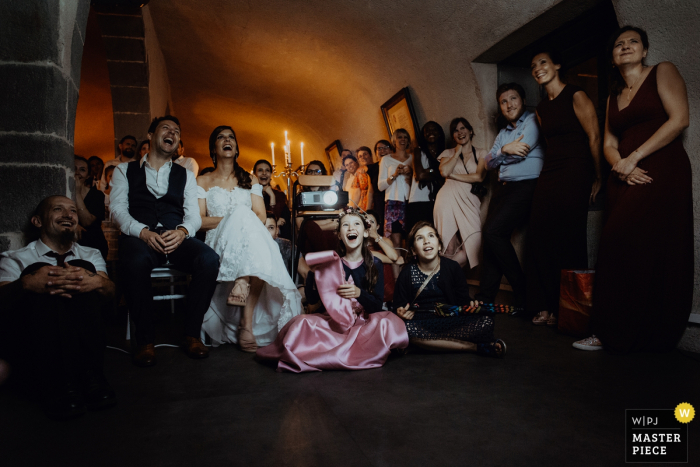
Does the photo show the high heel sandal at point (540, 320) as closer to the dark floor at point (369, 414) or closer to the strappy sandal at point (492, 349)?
the dark floor at point (369, 414)

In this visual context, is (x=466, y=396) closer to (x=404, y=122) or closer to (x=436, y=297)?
(x=436, y=297)

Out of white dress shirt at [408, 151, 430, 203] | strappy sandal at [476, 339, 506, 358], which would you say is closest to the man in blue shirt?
white dress shirt at [408, 151, 430, 203]

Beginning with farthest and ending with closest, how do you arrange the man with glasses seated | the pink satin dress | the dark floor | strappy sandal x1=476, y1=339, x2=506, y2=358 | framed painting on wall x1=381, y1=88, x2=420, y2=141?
framed painting on wall x1=381, y1=88, x2=420, y2=141 < the man with glasses seated < strappy sandal x1=476, y1=339, x2=506, y2=358 < the pink satin dress < the dark floor

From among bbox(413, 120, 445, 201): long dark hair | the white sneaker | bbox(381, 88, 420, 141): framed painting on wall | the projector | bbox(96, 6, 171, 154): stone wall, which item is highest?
bbox(96, 6, 171, 154): stone wall

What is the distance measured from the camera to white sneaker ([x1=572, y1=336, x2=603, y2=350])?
236cm

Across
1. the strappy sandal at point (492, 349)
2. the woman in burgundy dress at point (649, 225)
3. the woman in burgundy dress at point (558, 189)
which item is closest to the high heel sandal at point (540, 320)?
the woman in burgundy dress at point (558, 189)

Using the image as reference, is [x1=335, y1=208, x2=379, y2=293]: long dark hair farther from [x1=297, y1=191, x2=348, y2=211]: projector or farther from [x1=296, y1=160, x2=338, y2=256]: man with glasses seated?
[x1=296, y1=160, x2=338, y2=256]: man with glasses seated

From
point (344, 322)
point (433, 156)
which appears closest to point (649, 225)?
point (344, 322)

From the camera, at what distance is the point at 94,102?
852cm

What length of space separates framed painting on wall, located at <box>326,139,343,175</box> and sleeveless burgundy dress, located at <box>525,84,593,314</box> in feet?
14.8

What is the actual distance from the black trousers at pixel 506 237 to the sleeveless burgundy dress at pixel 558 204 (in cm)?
20

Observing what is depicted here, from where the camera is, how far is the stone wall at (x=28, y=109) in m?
2.09

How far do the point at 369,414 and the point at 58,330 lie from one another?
119 cm

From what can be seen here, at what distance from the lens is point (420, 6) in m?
3.91
